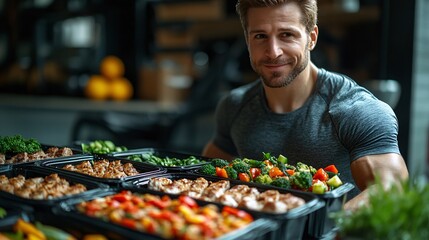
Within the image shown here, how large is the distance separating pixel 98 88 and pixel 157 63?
2.30 ft

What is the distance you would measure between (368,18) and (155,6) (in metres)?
2.48

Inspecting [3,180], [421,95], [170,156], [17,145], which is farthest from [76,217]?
[421,95]


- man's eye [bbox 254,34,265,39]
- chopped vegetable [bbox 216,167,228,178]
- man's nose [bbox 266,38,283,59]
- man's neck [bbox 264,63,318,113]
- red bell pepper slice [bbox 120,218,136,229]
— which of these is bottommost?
chopped vegetable [bbox 216,167,228,178]

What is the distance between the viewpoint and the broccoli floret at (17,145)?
85.0 inches

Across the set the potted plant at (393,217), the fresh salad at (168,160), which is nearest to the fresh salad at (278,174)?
the fresh salad at (168,160)

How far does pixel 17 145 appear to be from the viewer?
217 centimetres

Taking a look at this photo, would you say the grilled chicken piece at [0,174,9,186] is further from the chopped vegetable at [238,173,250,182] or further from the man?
the man

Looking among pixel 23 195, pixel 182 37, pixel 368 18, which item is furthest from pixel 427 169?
→ pixel 23 195

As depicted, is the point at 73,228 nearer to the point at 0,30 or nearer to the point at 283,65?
the point at 283,65

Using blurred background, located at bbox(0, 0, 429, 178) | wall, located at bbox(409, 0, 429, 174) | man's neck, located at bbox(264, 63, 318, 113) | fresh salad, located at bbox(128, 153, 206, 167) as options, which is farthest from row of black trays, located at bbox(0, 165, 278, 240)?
wall, located at bbox(409, 0, 429, 174)

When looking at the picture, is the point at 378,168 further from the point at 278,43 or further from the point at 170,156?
the point at 170,156

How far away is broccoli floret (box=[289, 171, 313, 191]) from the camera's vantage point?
5.44 feet

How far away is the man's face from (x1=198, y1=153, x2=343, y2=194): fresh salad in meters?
0.40

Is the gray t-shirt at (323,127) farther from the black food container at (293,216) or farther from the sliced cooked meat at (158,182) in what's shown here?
the sliced cooked meat at (158,182)
